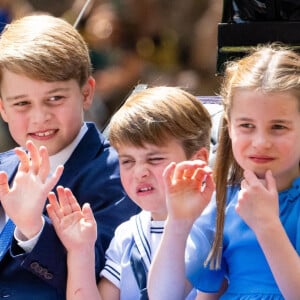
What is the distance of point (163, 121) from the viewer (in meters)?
2.38

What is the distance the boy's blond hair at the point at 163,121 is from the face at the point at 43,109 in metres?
0.22

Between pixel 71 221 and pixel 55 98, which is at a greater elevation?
pixel 55 98

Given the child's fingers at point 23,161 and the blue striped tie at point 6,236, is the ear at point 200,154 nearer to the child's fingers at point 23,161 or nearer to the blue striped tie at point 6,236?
the child's fingers at point 23,161

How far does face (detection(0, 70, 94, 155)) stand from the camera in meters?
2.60

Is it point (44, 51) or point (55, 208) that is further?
point (44, 51)

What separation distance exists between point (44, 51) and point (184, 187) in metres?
0.68

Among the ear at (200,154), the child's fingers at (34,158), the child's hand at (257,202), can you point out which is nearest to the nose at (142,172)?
the ear at (200,154)

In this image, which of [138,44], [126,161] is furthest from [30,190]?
[138,44]

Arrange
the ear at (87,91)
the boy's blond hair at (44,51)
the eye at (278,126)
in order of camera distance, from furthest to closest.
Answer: the ear at (87,91) < the boy's blond hair at (44,51) < the eye at (278,126)

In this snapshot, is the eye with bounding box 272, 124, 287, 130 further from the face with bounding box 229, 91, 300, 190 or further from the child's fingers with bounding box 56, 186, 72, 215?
the child's fingers with bounding box 56, 186, 72, 215

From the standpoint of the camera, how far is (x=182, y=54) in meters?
4.46

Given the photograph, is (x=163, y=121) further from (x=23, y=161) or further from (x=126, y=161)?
(x=23, y=161)

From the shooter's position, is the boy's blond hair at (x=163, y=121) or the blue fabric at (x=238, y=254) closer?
the blue fabric at (x=238, y=254)

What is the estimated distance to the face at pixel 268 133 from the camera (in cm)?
214
